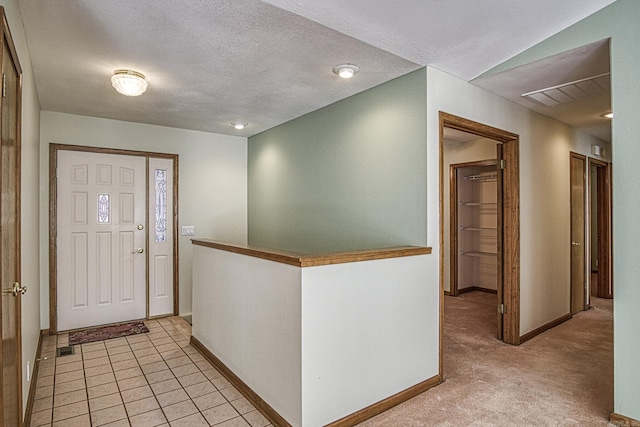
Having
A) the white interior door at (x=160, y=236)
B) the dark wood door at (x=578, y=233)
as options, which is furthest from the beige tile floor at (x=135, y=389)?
the dark wood door at (x=578, y=233)

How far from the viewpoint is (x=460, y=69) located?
2.89m

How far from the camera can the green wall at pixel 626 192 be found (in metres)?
2.20

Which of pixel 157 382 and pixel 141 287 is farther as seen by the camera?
pixel 141 287

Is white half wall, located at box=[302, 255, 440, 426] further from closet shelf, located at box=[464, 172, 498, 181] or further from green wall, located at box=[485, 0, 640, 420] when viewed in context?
closet shelf, located at box=[464, 172, 498, 181]

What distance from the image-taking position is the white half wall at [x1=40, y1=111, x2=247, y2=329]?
3.96m

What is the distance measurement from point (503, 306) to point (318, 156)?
2.41 meters

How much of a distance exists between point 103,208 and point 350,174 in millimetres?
2916

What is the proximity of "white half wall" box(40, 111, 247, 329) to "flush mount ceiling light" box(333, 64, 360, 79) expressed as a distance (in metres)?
2.67

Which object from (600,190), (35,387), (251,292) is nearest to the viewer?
(251,292)

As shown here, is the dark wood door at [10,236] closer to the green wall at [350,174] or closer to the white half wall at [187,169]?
the white half wall at [187,169]

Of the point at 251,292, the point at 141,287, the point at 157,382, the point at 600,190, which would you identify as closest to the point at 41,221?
the point at 141,287

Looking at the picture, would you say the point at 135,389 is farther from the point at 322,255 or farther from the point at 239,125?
the point at 239,125

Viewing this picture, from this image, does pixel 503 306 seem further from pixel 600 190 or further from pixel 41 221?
pixel 41 221

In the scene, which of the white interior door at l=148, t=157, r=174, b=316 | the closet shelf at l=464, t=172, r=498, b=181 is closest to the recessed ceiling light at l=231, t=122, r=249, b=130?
the white interior door at l=148, t=157, r=174, b=316
